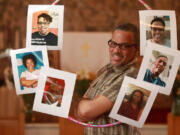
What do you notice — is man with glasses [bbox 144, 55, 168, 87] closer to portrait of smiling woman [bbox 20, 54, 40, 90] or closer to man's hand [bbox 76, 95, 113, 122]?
man's hand [bbox 76, 95, 113, 122]

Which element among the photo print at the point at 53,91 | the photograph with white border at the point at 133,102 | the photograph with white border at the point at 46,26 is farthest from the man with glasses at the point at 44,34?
the photograph with white border at the point at 133,102

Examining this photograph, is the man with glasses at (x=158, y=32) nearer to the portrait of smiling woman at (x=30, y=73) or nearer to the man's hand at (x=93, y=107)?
the man's hand at (x=93, y=107)

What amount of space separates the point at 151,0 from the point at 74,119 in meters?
0.47

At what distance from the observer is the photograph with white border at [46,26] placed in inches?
35.6

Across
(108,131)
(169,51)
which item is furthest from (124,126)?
(169,51)

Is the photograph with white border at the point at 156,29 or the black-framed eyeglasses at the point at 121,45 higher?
the photograph with white border at the point at 156,29

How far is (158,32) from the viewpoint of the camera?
90cm

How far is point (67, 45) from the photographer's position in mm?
913

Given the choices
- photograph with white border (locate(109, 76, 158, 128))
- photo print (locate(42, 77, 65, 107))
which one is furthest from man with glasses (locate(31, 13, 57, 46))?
photograph with white border (locate(109, 76, 158, 128))

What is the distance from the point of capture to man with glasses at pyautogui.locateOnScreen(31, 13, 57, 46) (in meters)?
0.91

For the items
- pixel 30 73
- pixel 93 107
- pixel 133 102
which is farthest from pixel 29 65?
pixel 133 102

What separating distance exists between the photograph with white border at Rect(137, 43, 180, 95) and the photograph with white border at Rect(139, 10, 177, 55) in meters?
0.02

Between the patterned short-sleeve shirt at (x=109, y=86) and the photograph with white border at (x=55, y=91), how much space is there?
0.21 feet

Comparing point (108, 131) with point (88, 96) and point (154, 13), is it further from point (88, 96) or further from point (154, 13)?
point (154, 13)
